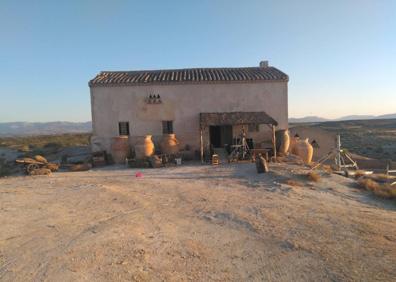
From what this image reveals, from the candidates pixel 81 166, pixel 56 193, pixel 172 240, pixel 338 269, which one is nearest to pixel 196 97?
pixel 81 166

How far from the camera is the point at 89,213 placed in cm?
802

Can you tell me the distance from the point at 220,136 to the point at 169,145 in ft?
12.7

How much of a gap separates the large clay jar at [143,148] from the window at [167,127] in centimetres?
199

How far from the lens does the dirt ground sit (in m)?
5.00

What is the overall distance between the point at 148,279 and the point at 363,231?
4648mm

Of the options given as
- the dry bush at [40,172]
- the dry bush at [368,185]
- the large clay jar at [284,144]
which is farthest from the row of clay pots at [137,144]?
the dry bush at [368,185]

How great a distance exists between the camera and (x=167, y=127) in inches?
729

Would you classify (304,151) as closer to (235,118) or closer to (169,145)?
(235,118)

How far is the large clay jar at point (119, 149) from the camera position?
55.5 ft

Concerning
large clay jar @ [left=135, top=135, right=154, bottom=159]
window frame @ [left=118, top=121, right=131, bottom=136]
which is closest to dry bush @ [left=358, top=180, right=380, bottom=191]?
large clay jar @ [left=135, top=135, right=154, bottom=159]

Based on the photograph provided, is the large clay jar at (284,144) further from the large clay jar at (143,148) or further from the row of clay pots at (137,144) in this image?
the large clay jar at (143,148)

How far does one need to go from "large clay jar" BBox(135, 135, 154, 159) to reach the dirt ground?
4.94m

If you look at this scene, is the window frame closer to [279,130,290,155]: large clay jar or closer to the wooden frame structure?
the wooden frame structure

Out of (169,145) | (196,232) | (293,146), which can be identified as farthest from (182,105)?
(196,232)
